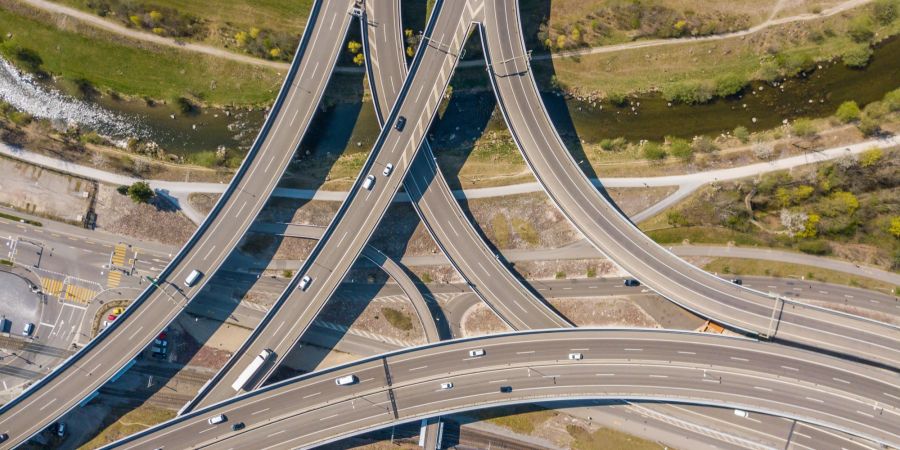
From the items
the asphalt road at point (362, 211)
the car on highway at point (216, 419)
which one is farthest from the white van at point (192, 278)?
the car on highway at point (216, 419)

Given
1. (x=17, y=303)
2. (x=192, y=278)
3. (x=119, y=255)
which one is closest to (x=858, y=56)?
(x=192, y=278)

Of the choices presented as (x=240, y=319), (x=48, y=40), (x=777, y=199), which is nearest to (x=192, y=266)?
(x=240, y=319)

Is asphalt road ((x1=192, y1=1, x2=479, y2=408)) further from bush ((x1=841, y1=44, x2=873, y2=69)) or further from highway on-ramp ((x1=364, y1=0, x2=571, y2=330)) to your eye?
bush ((x1=841, y1=44, x2=873, y2=69))

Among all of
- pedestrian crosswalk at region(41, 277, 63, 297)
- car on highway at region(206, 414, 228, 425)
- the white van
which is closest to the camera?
car on highway at region(206, 414, 228, 425)

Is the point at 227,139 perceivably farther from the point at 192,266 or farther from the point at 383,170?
the point at 383,170

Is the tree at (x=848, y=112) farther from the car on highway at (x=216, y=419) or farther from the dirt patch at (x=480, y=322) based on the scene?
the car on highway at (x=216, y=419)

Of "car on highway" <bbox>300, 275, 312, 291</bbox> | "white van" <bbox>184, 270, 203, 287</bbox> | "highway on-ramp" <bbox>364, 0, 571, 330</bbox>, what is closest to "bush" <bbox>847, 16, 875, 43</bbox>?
"highway on-ramp" <bbox>364, 0, 571, 330</bbox>

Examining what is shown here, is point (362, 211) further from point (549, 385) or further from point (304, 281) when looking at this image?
point (549, 385)
